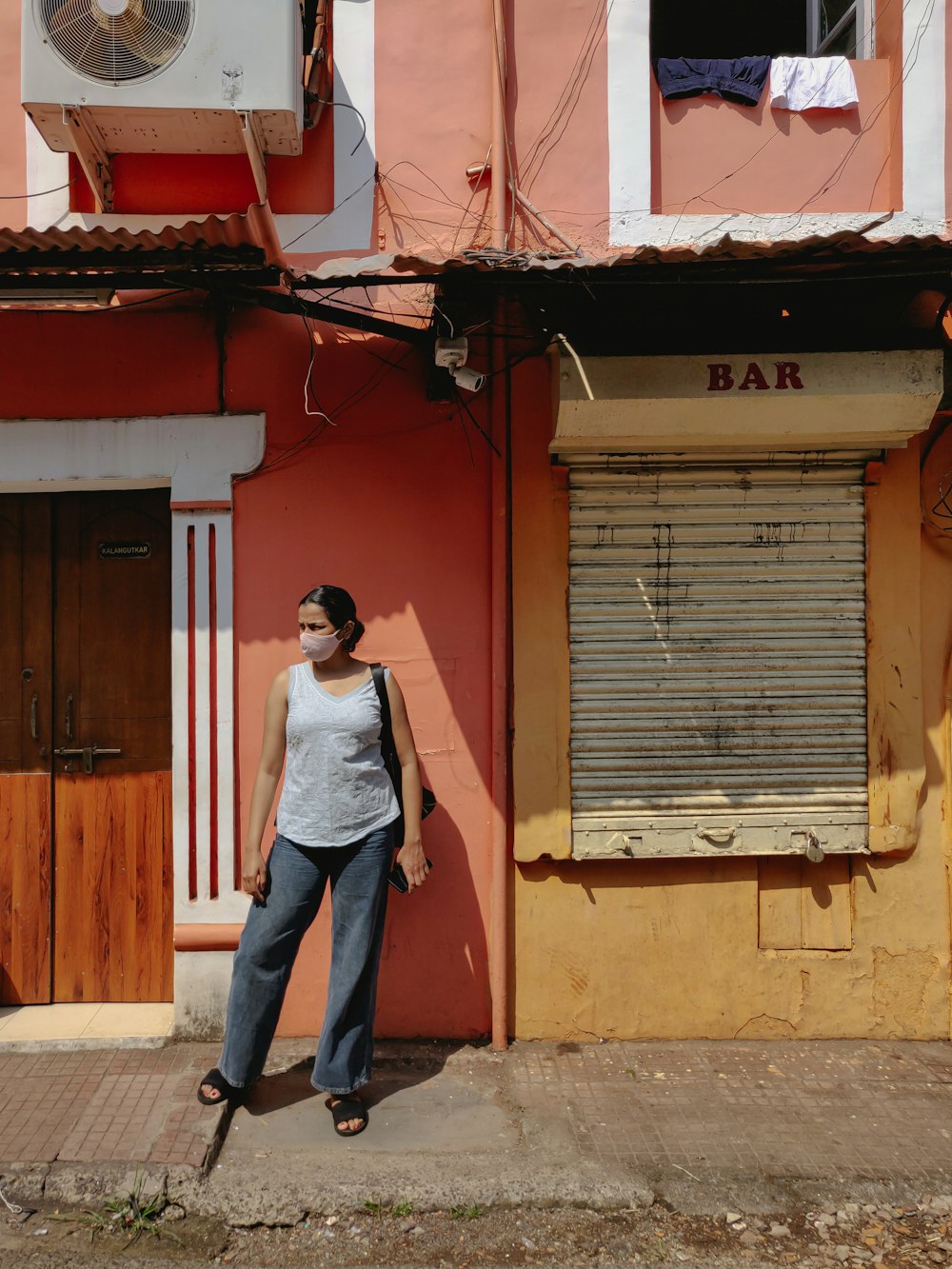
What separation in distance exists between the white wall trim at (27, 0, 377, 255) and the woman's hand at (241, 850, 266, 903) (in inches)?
118

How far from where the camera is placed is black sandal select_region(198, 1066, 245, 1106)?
380cm

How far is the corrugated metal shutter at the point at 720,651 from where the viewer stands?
14.9 ft

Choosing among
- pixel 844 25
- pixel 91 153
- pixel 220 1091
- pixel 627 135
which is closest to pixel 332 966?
pixel 220 1091

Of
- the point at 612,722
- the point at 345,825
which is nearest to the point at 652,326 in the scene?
the point at 612,722

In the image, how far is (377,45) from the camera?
4637 millimetres

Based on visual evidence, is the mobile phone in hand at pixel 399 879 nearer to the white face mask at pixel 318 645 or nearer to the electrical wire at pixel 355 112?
the white face mask at pixel 318 645

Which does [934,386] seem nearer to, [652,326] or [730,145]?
[652,326]

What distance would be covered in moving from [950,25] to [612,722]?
13.1ft

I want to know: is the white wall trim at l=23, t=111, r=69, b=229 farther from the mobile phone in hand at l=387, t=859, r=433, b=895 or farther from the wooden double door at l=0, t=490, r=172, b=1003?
the mobile phone in hand at l=387, t=859, r=433, b=895

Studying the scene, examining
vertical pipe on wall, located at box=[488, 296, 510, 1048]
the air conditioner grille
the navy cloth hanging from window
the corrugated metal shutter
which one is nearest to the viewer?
the air conditioner grille

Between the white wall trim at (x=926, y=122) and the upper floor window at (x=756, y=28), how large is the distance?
0.52 metres

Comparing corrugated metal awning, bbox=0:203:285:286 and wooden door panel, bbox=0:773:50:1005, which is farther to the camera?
wooden door panel, bbox=0:773:50:1005

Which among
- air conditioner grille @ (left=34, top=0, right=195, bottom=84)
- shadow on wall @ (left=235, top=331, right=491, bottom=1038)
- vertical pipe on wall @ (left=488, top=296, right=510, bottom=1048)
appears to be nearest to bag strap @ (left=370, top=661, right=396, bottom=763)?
shadow on wall @ (left=235, top=331, right=491, bottom=1038)

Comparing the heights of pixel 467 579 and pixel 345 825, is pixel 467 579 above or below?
above
